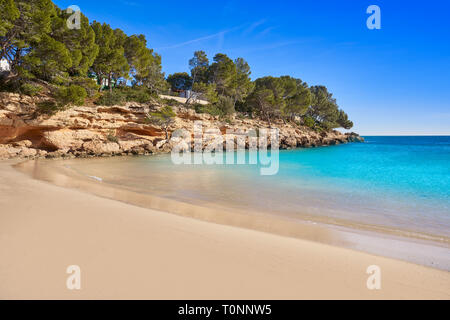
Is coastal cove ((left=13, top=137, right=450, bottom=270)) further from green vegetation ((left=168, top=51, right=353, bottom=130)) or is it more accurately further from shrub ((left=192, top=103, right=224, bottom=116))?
green vegetation ((left=168, top=51, right=353, bottom=130))

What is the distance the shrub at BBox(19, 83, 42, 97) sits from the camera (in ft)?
55.1

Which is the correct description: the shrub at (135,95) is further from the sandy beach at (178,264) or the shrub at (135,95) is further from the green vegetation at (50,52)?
the sandy beach at (178,264)

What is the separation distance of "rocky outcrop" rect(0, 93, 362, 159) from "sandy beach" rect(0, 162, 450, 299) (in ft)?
58.5

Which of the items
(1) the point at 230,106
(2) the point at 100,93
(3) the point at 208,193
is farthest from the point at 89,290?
(1) the point at 230,106

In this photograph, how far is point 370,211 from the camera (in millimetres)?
6906

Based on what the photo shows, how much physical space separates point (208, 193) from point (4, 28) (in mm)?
18437

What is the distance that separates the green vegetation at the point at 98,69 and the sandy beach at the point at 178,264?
59.9 ft

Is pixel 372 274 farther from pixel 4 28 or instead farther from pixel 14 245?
pixel 4 28

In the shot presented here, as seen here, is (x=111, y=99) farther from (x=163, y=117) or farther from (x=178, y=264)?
(x=178, y=264)

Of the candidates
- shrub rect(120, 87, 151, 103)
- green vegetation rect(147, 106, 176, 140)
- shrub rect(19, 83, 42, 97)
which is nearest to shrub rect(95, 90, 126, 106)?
shrub rect(120, 87, 151, 103)

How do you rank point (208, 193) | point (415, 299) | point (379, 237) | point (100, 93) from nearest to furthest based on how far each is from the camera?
1. point (415, 299)
2. point (379, 237)
3. point (208, 193)
4. point (100, 93)

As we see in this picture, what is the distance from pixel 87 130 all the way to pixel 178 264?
22693mm

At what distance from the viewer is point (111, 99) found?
899 inches

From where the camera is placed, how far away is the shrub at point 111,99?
22234mm
